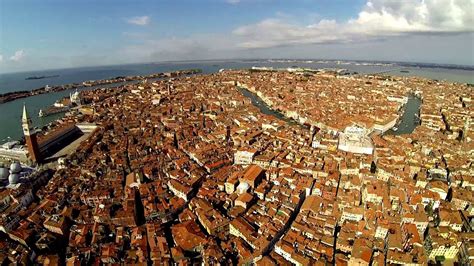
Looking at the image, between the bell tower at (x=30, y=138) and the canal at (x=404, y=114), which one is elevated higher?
the bell tower at (x=30, y=138)

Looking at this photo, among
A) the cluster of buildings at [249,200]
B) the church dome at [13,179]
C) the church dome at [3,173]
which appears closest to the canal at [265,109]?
the cluster of buildings at [249,200]

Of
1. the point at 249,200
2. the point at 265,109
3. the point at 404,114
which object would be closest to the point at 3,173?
the point at 249,200

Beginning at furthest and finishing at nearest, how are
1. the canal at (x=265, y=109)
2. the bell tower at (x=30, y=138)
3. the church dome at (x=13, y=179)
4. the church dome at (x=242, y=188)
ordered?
the canal at (x=265, y=109)
the bell tower at (x=30, y=138)
the church dome at (x=13, y=179)
the church dome at (x=242, y=188)

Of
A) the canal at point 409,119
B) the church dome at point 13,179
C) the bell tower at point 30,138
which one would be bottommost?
the canal at point 409,119

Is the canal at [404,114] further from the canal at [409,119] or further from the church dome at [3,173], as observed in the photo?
the church dome at [3,173]

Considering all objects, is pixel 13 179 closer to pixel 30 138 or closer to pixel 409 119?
pixel 30 138

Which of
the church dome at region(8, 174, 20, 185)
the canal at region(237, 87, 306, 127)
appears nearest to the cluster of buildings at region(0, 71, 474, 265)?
the church dome at region(8, 174, 20, 185)

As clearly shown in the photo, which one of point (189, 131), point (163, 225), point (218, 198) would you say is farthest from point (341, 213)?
point (189, 131)
